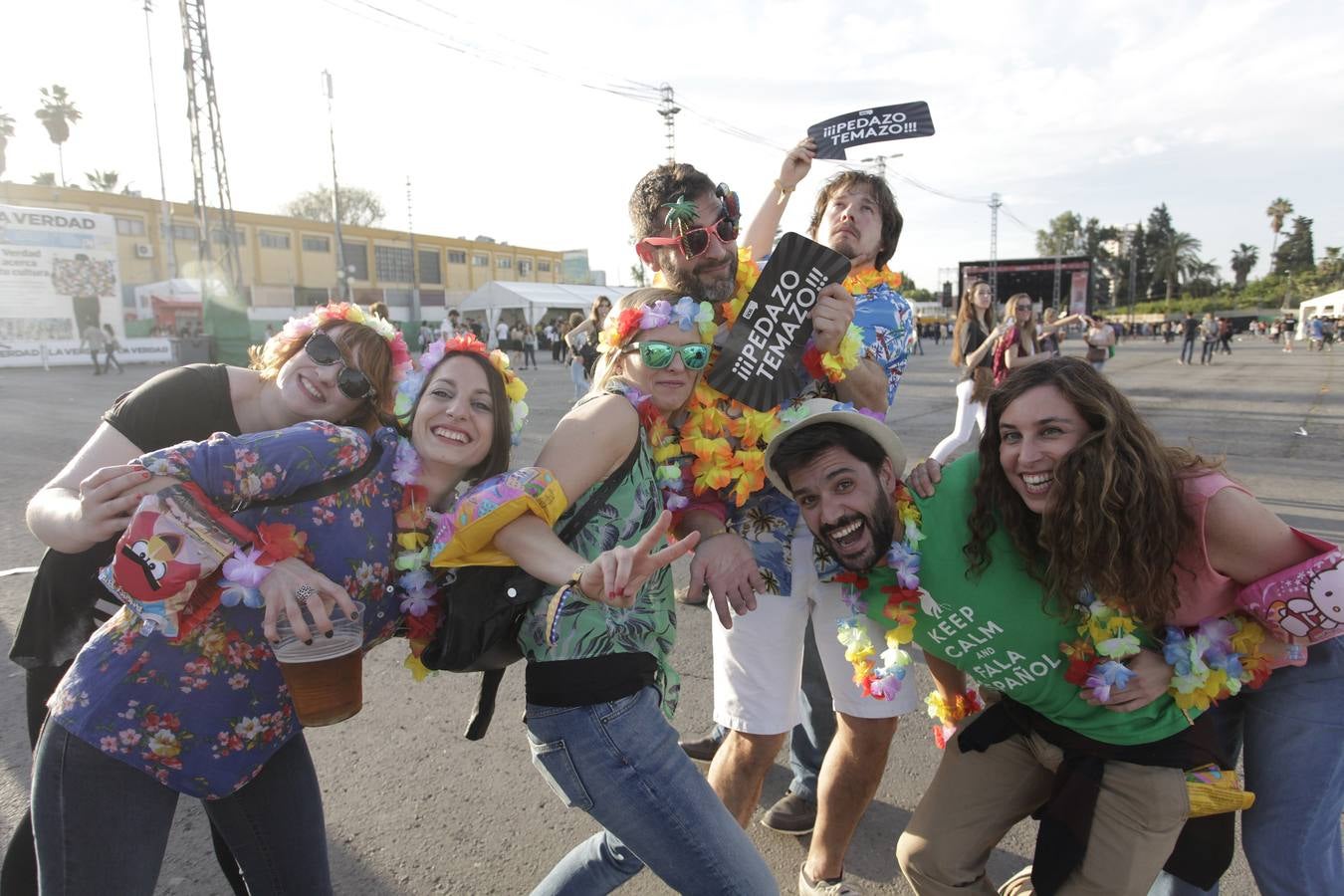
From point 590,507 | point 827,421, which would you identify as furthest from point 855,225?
point 590,507

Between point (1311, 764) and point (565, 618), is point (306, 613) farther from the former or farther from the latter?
point (1311, 764)

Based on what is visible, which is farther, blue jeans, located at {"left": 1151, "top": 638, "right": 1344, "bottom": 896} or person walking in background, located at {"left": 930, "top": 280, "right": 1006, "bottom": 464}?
person walking in background, located at {"left": 930, "top": 280, "right": 1006, "bottom": 464}

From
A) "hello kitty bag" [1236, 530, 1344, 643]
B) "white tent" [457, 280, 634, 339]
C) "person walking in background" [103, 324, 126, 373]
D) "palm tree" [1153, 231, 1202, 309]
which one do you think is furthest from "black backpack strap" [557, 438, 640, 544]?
"palm tree" [1153, 231, 1202, 309]

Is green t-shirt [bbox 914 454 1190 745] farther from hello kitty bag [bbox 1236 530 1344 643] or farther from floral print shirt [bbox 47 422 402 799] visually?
floral print shirt [bbox 47 422 402 799]

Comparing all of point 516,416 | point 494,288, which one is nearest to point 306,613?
point 516,416

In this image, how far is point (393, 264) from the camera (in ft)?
186

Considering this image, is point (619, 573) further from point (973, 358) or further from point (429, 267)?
point (429, 267)

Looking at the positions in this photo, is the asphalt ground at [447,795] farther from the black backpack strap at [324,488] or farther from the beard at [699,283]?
the beard at [699,283]

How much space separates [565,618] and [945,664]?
4.34ft

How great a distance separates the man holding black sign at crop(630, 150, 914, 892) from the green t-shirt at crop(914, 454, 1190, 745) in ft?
0.99

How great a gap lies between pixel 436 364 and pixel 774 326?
927 mm

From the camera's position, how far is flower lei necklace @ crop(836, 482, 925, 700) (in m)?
2.12

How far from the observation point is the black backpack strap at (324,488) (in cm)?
166

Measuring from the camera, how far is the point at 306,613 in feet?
5.21
